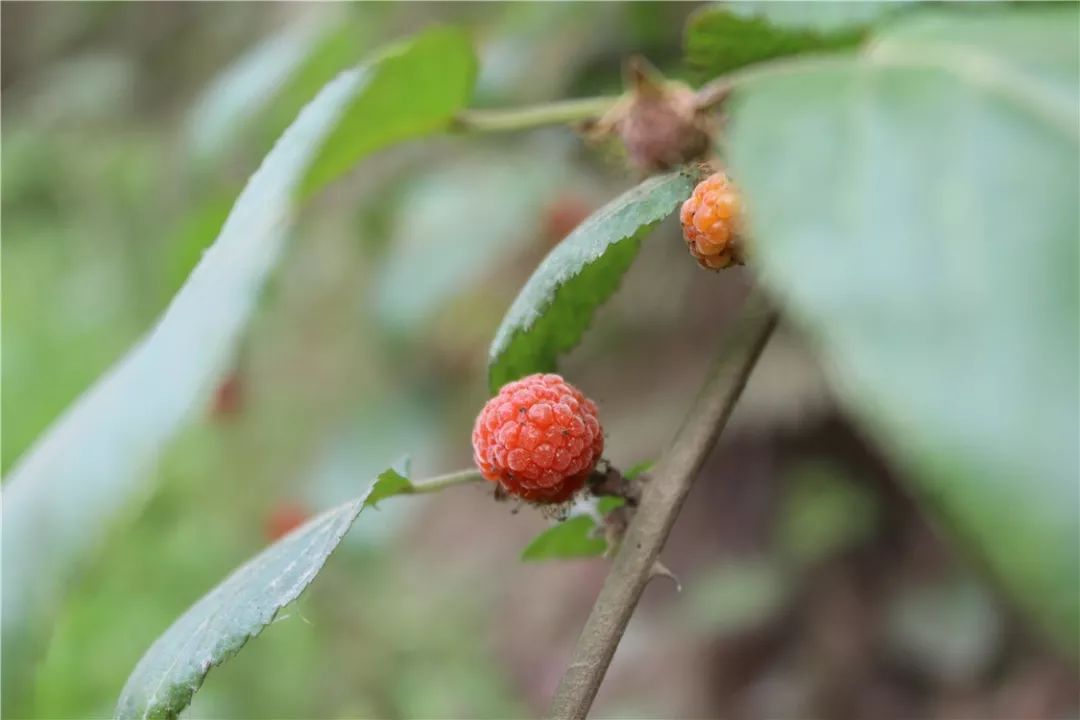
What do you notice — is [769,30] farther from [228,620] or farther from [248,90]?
[248,90]

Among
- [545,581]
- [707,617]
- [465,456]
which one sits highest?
[465,456]

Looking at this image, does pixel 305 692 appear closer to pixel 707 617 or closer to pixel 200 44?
pixel 707 617

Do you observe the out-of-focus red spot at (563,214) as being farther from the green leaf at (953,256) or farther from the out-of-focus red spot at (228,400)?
the green leaf at (953,256)

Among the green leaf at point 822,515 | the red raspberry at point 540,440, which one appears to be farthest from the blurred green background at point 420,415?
the red raspberry at point 540,440

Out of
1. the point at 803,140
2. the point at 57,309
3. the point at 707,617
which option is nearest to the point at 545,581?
the point at 707,617

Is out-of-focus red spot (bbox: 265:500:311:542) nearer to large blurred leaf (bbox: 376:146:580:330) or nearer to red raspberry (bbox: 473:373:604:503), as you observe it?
large blurred leaf (bbox: 376:146:580:330)

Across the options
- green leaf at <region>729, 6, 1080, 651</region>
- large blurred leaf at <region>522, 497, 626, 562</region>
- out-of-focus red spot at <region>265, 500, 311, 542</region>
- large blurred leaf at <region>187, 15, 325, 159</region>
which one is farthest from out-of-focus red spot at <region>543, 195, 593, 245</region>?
green leaf at <region>729, 6, 1080, 651</region>

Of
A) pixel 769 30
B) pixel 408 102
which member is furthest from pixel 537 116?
pixel 769 30
